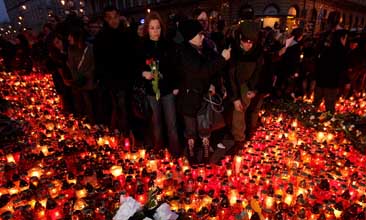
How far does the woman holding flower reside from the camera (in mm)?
3545

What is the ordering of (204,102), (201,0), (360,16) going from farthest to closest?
(360,16)
(201,0)
(204,102)

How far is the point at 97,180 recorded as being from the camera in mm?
3109

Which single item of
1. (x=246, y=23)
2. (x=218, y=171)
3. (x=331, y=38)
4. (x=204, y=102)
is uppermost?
(x=246, y=23)

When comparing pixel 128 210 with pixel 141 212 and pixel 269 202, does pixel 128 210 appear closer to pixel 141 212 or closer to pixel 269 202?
pixel 141 212

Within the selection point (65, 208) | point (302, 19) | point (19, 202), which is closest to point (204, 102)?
point (65, 208)

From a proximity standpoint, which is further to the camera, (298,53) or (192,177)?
(298,53)

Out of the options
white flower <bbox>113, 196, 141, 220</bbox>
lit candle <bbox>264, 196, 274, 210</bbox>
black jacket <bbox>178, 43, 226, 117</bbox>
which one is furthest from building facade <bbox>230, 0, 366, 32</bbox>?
white flower <bbox>113, 196, 141, 220</bbox>

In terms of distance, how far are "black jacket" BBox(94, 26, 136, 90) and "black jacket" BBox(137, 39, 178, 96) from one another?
276mm

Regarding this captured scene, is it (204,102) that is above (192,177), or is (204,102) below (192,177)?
above

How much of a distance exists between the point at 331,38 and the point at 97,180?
15.0 ft

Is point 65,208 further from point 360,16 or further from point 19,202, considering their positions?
point 360,16

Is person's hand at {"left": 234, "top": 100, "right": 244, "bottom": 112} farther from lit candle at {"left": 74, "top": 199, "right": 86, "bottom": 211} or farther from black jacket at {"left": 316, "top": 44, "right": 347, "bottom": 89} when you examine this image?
lit candle at {"left": 74, "top": 199, "right": 86, "bottom": 211}

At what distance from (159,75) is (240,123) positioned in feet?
4.70

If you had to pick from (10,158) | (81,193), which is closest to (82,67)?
(10,158)
